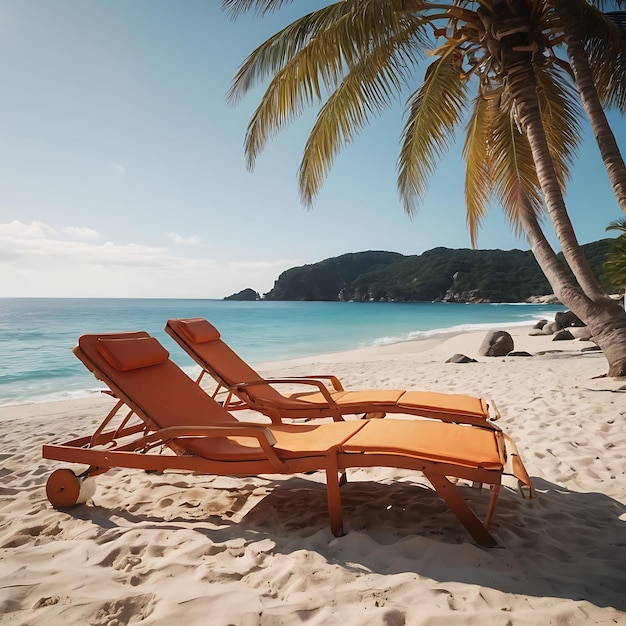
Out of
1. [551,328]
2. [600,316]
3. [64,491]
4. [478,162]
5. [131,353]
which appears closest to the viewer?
[64,491]

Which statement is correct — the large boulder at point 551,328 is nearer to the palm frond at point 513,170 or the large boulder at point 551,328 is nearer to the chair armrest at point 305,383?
the palm frond at point 513,170

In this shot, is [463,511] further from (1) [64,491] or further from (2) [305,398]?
(1) [64,491]

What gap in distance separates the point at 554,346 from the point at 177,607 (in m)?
14.1

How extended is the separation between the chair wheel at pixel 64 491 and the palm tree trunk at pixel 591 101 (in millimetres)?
6889

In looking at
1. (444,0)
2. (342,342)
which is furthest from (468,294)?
(444,0)

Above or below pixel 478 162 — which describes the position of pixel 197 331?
below

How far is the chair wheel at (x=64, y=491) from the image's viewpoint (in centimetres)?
275

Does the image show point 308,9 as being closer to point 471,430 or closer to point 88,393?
point 471,430

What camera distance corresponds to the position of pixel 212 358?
4113 mm

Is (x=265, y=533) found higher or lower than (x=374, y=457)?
lower

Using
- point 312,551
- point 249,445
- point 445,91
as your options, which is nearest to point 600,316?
point 445,91

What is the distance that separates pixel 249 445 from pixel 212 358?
4.70 feet

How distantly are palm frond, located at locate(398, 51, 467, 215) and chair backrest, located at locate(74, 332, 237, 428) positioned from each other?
5830 millimetres

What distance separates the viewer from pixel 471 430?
2.63 m
